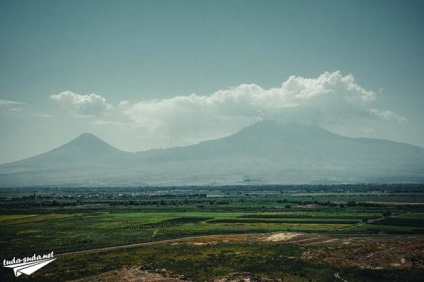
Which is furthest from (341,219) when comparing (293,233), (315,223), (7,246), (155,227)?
(7,246)

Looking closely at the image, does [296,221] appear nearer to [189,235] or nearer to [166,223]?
[189,235]

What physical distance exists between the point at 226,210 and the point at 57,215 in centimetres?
4846

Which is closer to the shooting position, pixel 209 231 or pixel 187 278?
pixel 187 278

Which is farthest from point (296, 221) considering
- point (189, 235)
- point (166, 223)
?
point (166, 223)

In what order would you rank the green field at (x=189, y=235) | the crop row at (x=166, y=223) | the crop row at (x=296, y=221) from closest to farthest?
the green field at (x=189, y=235), the crop row at (x=166, y=223), the crop row at (x=296, y=221)

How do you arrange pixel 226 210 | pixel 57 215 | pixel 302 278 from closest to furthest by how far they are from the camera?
pixel 302 278, pixel 57 215, pixel 226 210

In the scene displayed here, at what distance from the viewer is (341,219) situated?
8669 centimetres

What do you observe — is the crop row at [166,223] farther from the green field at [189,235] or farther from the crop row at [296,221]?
the crop row at [296,221]

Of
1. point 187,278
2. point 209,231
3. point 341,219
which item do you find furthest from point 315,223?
point 187,278

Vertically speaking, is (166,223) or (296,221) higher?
(296,221)

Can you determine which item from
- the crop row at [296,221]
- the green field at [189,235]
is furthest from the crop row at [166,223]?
the crop row at [296,221]

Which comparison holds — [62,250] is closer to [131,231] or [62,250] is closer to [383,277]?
[131,231]

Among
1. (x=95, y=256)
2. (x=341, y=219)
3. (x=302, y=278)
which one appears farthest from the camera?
(x=341, y=219)

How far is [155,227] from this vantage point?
→ 7994 cm
